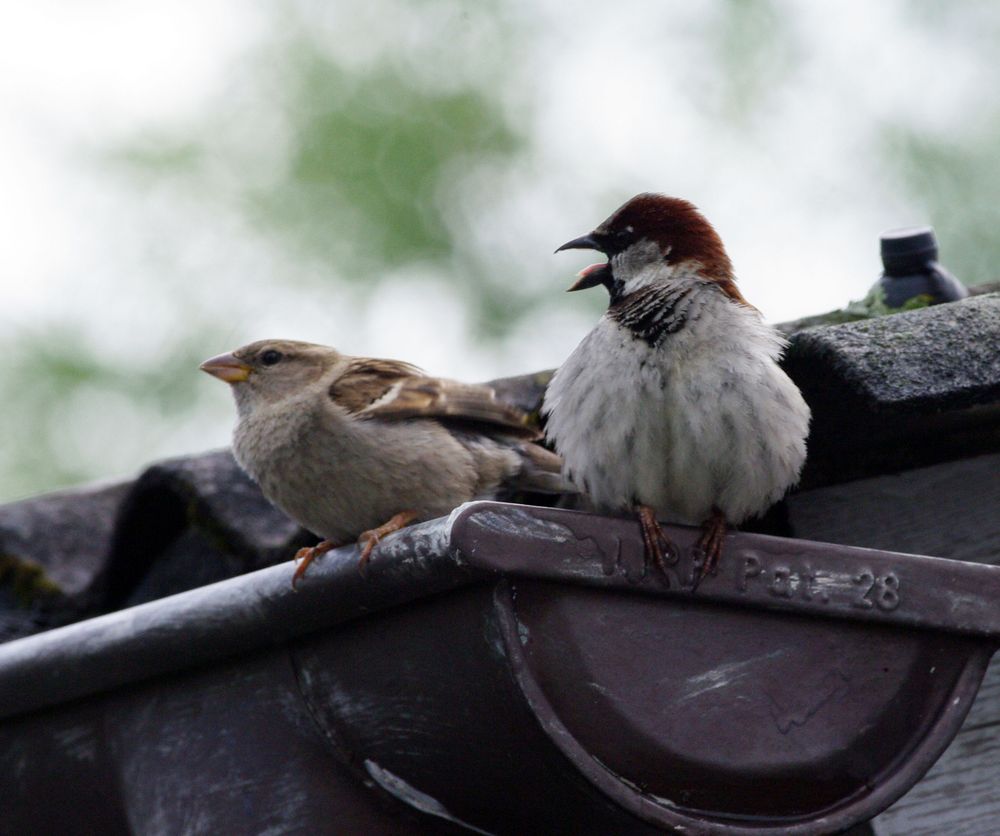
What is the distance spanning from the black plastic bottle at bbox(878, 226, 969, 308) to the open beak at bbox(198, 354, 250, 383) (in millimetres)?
1489

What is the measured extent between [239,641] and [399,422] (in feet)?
2.96

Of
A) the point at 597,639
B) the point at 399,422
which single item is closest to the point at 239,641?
the point at 597,639

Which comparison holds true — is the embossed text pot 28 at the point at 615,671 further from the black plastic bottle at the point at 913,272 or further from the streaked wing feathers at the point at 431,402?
the black plastic bottle at the point at 913,272

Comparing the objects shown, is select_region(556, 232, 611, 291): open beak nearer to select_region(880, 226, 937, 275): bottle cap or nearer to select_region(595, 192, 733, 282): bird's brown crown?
select_region(595, 192, 733, 282): bird's brown crown

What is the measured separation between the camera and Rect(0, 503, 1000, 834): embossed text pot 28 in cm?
188

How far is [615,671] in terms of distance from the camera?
1.91 m

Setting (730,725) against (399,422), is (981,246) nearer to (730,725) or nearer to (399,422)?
(399,422)

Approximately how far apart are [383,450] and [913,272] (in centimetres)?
117

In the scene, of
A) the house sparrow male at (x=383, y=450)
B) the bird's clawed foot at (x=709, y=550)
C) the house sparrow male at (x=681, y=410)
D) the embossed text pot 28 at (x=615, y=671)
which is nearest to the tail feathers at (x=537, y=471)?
the house sparrow male at (x=383, y=450)

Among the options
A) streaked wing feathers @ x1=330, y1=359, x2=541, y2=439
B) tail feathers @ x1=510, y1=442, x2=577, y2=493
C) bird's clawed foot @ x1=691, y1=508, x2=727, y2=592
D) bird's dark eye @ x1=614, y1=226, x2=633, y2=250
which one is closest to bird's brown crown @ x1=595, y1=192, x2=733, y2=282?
bird's dark eye @ x1=614, y1=226, x2=633, y2=250

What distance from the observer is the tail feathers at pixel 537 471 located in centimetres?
323

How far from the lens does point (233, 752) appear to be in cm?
240

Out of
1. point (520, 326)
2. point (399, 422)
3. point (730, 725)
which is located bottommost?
point (730, 725)

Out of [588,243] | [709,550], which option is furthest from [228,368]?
[709,550]
